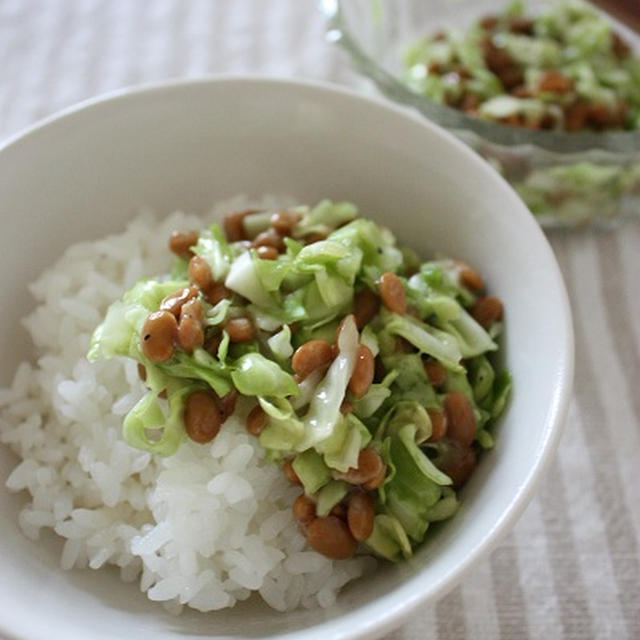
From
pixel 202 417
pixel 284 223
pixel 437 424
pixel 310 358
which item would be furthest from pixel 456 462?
pixel 284 223

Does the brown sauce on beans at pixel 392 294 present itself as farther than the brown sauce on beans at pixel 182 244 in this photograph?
No

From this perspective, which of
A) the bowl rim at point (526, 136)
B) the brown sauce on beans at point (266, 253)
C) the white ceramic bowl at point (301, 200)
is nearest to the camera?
the white ceramic bowl at point (301, 200)

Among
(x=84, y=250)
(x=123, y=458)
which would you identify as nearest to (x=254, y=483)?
(x=123, y=458)

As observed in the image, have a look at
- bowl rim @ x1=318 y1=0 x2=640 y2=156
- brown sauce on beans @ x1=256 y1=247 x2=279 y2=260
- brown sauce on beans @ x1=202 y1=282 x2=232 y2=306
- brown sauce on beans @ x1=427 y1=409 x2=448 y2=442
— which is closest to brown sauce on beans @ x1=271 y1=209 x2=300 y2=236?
brown sauce on beans @ x1=256 y1=247 x2=279 y2=260

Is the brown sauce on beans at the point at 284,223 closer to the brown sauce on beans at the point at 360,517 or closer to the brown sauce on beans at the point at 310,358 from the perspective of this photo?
the brown sauce on beans at the point at 310,358

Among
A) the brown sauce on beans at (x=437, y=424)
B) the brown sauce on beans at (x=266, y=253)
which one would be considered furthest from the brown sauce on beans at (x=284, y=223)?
the brown sauce on beans at (x=437, y=424)

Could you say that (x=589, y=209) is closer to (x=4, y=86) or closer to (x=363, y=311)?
(x=363, y=311)

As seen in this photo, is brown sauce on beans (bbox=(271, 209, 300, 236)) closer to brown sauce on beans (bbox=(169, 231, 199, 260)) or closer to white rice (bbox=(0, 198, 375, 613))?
brown sauce on beans (bbox=(169, 231, 199, 260))
